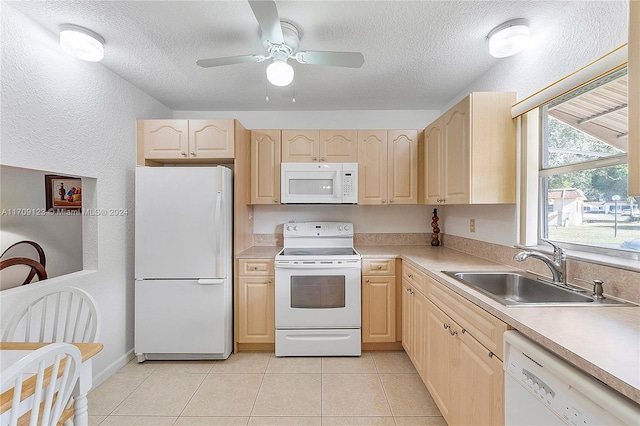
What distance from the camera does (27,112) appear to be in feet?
5.19

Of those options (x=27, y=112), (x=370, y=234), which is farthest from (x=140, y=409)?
(x=370, y=234)

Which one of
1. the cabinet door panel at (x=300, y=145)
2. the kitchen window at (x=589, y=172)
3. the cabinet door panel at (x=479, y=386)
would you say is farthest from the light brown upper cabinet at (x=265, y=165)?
the kitchen window at (x=589, y=172)

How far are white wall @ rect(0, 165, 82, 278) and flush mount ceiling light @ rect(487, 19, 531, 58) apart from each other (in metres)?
3.30

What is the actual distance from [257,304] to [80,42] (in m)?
2.23

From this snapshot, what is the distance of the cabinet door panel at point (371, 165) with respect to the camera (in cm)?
273

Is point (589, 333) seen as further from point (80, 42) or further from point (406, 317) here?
point (80, 42)

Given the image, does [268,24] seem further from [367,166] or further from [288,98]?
[367,166]

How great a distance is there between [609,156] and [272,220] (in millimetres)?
2634

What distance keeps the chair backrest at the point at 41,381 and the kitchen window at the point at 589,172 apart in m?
2.25

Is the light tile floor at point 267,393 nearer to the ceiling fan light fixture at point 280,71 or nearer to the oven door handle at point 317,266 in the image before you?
the oven door handle at point 317,266

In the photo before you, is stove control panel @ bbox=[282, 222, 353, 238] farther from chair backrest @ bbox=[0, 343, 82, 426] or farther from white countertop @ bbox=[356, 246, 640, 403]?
chair backrest @ bbox=[0, 343, 82, 426]

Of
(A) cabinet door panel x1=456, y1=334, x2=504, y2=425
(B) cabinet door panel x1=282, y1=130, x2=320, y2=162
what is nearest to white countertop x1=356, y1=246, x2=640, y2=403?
(A) cabinet door panel x1=456, y1=334, x2=504, y2=425

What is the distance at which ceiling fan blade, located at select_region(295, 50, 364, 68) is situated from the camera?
1572mm

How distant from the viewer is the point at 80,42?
1.64 m
